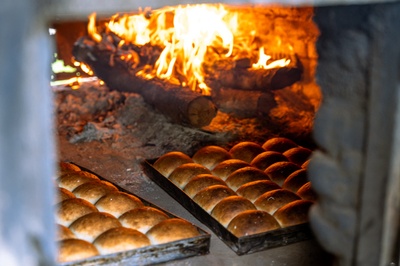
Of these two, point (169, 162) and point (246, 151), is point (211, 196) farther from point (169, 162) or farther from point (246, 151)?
point (246, 151)

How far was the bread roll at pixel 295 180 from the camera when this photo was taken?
157 inches

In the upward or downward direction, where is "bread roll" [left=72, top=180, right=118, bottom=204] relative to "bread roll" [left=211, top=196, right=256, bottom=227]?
upward

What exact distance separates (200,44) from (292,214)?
2.95 meters

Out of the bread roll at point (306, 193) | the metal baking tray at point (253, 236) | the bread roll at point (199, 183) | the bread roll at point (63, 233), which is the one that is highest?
the bread roll at point (63, 233)

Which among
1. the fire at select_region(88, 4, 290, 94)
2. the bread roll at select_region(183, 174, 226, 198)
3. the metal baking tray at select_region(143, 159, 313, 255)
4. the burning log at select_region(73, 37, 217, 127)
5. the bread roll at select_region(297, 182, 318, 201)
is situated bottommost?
the metal baking tray at select_region(143, 159, 313, 255)

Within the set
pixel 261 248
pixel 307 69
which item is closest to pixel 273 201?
pixel 261 248

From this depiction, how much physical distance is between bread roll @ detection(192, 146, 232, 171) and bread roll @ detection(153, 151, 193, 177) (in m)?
0.08

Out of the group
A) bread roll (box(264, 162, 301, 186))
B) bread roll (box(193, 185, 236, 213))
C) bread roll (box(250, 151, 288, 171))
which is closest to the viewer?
bread roll (box(193, 185, 236, 213))

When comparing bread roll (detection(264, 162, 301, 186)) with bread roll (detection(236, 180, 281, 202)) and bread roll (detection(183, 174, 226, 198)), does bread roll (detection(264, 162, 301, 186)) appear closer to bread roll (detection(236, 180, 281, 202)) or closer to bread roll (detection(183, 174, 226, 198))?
bread roll (detection(236, 180, 281, 202))

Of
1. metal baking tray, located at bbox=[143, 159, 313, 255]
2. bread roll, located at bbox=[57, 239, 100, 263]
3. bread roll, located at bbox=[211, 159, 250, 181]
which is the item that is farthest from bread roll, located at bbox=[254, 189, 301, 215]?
bread roll, located at bbox=[57, 239, 100, 263]

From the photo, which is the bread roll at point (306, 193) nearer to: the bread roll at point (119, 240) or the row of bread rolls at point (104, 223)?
the row of bread rolls at point (104, 223)

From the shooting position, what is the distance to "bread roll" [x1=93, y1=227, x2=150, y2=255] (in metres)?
3.05

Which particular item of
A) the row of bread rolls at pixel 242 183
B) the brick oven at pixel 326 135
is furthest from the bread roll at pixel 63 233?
the row of bread rolls at pixel 242 183

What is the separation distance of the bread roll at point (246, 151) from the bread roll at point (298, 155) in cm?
22
